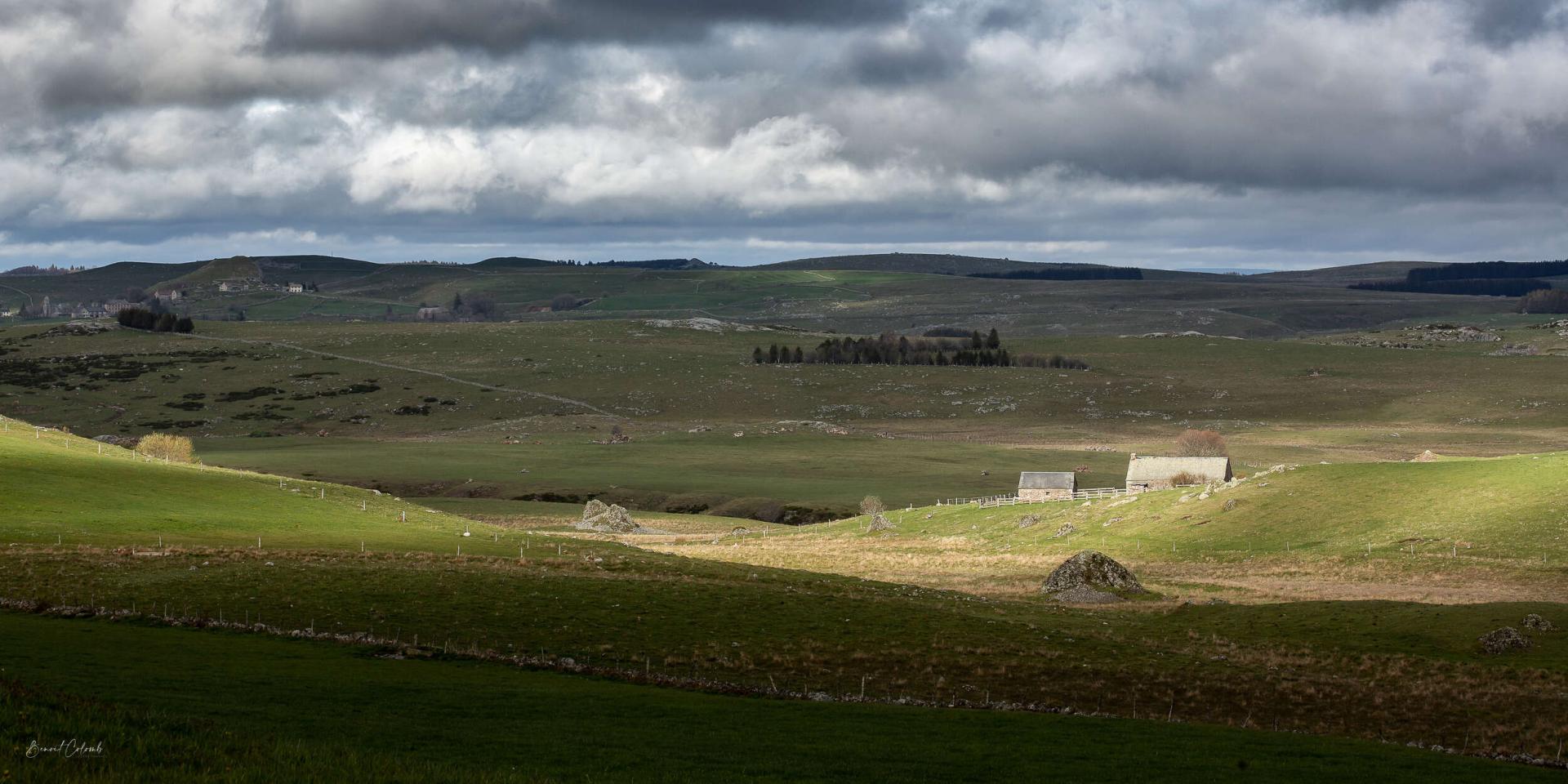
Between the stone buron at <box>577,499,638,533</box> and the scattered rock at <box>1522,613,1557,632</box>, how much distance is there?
191 ft

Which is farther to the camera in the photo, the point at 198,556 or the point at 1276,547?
the point at 1276,547

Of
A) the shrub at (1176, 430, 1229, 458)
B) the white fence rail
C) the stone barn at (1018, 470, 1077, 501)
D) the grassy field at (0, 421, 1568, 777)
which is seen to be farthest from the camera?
the shrub at (1176, 430, 1229, 458)

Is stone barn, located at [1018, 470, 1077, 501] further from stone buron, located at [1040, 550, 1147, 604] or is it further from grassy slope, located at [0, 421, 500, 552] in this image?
grassy slope, located at [0, 421, 500, 552]

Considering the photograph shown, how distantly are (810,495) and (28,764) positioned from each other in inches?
3974

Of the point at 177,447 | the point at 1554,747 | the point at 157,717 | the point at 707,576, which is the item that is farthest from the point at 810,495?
the point at 157,717

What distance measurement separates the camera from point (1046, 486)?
324 ft

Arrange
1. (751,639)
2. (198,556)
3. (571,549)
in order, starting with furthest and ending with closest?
(571,549)
(198,556)
(751,639)

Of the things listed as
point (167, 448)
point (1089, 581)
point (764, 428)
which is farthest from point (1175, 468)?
point (167, 448)

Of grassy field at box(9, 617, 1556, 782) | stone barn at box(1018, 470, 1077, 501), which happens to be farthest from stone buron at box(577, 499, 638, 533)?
grassy field at box(9, 617, 1556, 782)

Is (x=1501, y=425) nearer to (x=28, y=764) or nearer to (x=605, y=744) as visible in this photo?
(x=605, y=744)

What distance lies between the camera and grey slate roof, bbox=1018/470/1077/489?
98.4 meters

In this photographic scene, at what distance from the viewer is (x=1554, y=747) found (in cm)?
2852

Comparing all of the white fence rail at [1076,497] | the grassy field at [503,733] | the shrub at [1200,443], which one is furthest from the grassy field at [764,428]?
the grassy field at [503,733]

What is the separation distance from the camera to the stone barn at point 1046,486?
97562 mm
